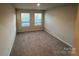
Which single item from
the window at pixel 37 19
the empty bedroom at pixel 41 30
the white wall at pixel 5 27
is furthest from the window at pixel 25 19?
the white wall at pixel 5 27

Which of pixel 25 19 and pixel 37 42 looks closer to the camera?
pixel 25 19

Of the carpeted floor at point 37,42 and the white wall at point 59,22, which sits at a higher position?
the white wall at point 59,22

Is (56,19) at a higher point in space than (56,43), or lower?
higher

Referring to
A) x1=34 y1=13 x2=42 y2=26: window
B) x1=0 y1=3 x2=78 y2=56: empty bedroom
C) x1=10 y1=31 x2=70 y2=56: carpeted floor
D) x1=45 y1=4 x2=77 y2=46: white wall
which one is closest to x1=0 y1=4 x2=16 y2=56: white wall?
x1=0 y1=3 x2=78 y2=56: empty bedroom

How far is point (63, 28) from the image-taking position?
1645mm

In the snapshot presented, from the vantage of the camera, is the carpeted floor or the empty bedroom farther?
the carpeted floor

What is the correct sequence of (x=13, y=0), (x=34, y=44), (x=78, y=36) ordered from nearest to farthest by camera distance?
(x=13, y=0) → (x=78, y=36) → (x=34, y=44)

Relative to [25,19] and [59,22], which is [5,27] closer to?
[25,19]

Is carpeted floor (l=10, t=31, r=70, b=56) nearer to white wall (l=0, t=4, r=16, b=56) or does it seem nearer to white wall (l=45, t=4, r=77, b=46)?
white wall (l=45, t=4, r=77, b=46)

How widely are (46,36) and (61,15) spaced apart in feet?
1.57

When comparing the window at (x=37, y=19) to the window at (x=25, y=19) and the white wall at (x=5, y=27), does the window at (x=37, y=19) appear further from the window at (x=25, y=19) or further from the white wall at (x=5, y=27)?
the white wall at (x=5, y=27)

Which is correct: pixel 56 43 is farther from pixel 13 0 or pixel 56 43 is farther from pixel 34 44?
pixel 13 0

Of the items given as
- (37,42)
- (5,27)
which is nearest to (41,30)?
(37,42)

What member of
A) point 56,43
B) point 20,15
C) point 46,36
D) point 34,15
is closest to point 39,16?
point 34,15
